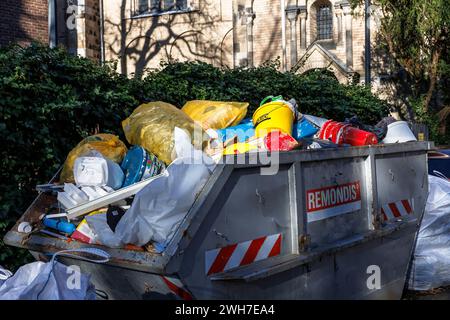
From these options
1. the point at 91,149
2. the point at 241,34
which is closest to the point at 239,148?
the point at 91,149

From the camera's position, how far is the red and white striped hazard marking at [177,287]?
122 inches

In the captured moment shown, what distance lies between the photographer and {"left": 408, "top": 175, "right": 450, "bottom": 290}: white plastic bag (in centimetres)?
553

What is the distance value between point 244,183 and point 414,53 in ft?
56.7

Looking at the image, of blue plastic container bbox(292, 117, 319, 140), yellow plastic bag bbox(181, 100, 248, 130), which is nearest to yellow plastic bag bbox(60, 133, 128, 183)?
yellow plastic bag bbox(181, 100, 248, 130)

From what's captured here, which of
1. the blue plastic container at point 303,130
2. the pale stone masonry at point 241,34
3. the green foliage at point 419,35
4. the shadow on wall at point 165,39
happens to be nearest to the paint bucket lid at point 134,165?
the blue plastic container at point 303,130

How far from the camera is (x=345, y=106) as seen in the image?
10.2m

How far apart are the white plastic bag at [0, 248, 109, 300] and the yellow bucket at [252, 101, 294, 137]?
1825mm

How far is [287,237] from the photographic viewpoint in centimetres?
371

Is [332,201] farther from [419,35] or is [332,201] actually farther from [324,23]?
[324,23]

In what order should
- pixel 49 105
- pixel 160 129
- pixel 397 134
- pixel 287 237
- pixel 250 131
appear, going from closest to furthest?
pixel 287 237, pixel 160 129, pixel 250 131, pixel 49 105, pixel 397 134

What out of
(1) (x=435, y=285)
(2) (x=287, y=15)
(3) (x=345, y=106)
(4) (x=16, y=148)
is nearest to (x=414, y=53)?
(2) (x=287, y=15)

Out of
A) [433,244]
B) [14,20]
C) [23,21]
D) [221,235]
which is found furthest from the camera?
[23,21]

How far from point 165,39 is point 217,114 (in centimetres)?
2420

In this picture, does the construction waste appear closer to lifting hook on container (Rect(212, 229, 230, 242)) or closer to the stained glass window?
lifting hook on container (Rect(212, 229, 230, 242))
